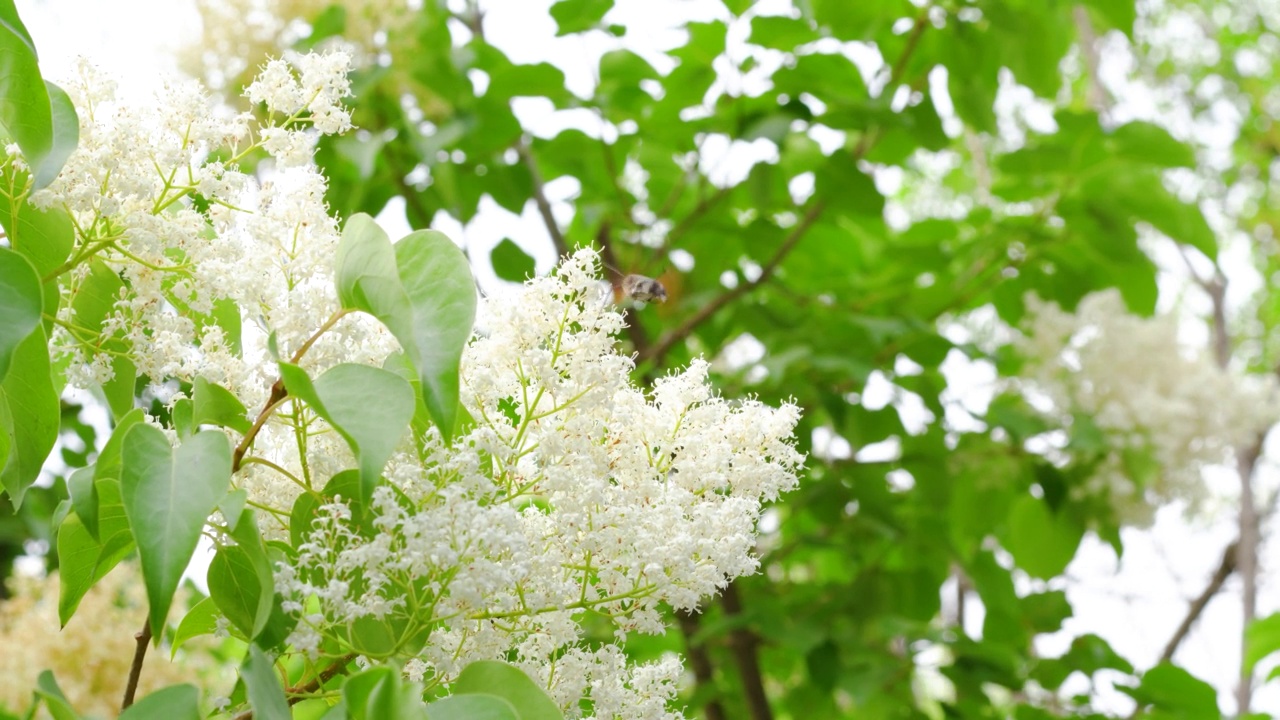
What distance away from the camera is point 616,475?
2.84ft

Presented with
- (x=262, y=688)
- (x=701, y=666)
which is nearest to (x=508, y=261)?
(x=701, y=666)

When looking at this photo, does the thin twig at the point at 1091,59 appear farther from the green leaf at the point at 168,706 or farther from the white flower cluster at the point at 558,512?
the green leaf at the point at 168,706

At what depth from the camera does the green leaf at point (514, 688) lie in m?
0.79

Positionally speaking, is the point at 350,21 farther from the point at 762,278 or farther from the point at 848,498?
the point at 848,498

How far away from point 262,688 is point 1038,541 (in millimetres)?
2212

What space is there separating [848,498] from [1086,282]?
698mm

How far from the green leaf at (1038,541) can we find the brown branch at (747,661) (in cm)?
63

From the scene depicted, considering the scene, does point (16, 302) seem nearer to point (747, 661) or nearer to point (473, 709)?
point (473, 709)

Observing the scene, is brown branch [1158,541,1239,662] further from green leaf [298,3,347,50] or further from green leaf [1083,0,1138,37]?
green leaf [298,3,347,50]

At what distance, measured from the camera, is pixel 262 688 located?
2.24ft

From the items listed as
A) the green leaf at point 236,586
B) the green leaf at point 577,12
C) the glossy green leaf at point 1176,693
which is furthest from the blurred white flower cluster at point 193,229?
the glossy green leaf at point 1176,693

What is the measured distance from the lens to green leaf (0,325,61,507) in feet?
2.75

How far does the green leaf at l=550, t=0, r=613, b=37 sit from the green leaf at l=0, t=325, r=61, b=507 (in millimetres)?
1490

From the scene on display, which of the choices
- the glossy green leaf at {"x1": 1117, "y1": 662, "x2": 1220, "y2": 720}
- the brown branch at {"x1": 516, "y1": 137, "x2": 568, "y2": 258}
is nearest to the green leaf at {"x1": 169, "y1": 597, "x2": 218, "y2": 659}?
the brown branch at {"x1": 516, "y1": 137, "x2": 568, "y2": 258}
